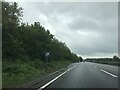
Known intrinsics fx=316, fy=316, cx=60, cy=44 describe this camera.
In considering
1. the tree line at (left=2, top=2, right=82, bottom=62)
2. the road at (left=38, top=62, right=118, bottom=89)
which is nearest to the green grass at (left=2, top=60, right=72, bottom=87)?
the road at (left=38, top=62, right=118, bottom=89)

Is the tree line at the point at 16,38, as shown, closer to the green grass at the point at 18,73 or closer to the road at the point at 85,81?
the green grass at the point at 18,73

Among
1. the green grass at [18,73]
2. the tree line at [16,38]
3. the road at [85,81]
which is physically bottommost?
the road at [85,81]

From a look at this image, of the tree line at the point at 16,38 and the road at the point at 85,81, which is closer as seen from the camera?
the road at the point at 85,81

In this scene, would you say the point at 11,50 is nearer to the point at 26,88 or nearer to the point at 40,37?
the point at 40,37

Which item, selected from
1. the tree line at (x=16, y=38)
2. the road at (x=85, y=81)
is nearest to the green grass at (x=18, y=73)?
the road at (x=85, y=81)

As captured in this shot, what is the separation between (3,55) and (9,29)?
3966 mm

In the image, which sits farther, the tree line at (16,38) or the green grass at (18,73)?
the tree line at (16,38)

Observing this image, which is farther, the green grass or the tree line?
the tree line

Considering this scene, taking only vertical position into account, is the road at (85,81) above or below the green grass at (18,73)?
below

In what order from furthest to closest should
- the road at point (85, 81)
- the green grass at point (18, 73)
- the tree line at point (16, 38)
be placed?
1. the tree line at point (16, 38)
2. the green grass at point (18, 73)
3. the road at point (85, 81)

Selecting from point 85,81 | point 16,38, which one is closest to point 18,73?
point 85,81

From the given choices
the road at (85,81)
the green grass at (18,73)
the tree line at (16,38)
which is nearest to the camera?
the road at (85,81)

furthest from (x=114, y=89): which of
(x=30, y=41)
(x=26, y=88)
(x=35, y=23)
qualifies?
(x=35, y=23)

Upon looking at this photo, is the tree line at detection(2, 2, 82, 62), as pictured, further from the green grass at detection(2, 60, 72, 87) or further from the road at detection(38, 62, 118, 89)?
the road at detection(38, 62, 118, 89)
